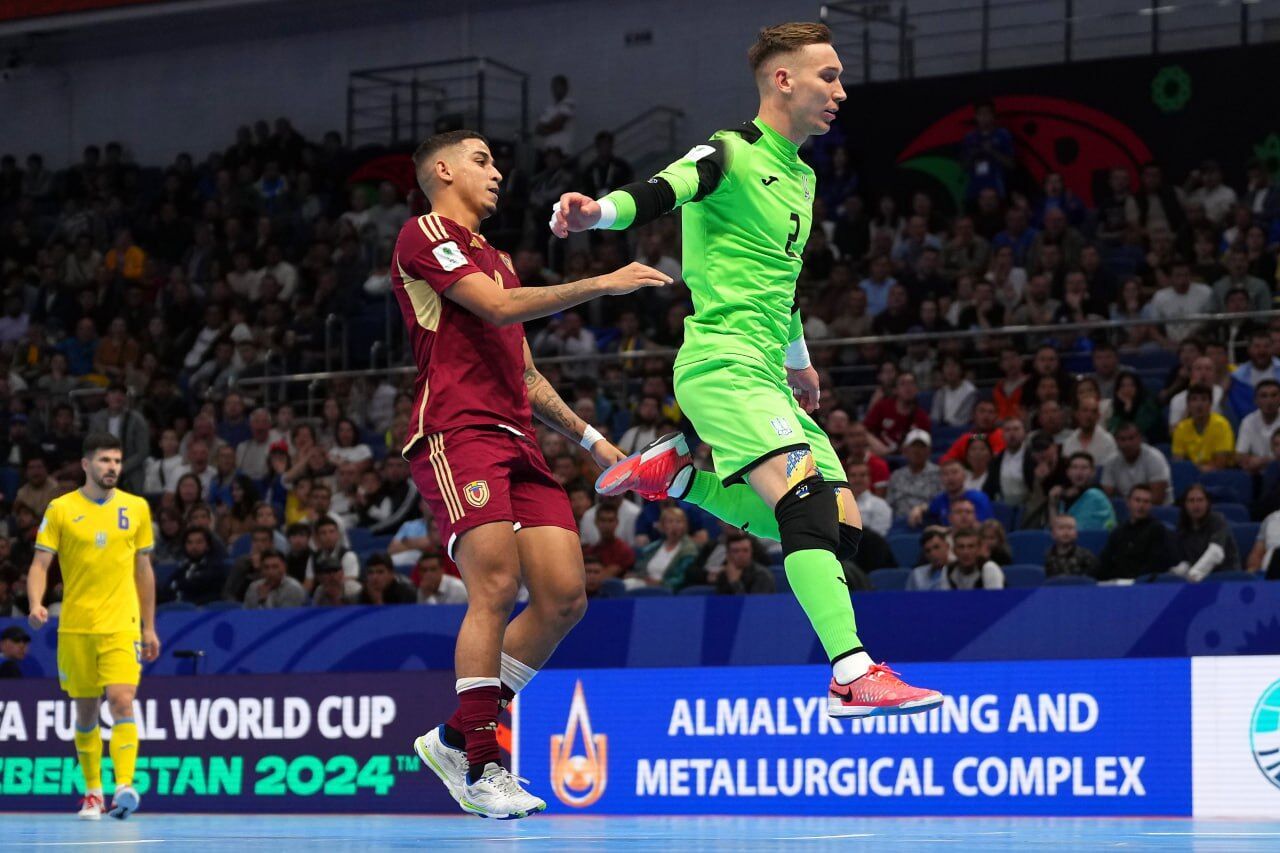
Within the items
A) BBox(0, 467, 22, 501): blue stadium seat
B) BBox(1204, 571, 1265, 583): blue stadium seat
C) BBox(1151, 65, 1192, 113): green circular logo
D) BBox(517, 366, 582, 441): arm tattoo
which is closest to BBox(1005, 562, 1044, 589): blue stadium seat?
BBox(1204, 571, 1265, 583): blue stadium seat

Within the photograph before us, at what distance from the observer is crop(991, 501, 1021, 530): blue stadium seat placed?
13548 millimetres

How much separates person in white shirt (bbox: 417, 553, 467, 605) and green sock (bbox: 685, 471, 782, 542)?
23.6ft

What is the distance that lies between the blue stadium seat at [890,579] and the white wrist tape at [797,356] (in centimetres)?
565

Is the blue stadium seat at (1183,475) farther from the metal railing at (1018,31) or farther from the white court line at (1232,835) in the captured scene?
the metal railing at (1018,31)

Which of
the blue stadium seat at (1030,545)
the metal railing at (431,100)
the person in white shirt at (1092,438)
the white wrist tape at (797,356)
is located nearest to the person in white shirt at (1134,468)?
the person in white shirt at (1092,438)

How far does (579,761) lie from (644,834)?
10.3 ft

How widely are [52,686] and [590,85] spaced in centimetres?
1386

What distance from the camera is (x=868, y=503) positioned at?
13930 mm

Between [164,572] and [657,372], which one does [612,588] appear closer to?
[657,372]

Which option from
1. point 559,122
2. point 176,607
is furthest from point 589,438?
point 559,122

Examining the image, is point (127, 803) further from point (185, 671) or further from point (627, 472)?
point (627, 472)

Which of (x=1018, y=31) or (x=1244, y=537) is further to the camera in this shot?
(x=1018, y=31)

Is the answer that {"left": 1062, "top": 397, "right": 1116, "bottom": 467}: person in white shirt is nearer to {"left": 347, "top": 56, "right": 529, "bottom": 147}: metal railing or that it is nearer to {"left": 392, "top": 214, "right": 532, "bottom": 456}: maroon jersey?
{"left": 392, "top": 214, "right": 532, "bottom": 456}: maroon jersey

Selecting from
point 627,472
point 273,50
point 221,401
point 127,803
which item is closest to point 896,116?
point 221,401
